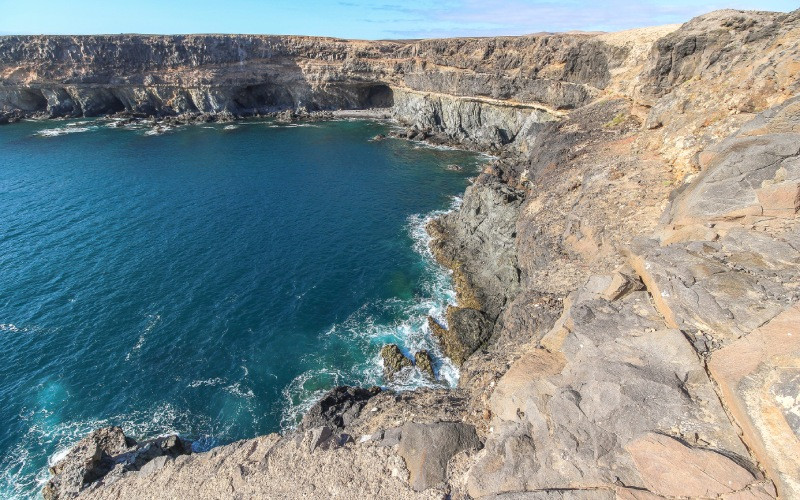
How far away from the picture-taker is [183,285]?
37125 millimetres

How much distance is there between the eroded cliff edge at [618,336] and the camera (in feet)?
36.0

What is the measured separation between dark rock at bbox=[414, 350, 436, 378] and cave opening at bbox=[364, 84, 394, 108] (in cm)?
9932

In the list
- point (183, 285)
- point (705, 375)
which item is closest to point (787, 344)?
point (705, 375)

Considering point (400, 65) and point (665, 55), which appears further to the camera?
point (400, 65)

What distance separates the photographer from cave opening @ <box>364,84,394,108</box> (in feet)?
383

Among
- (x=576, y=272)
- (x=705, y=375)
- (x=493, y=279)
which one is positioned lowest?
(x=493, y=279)

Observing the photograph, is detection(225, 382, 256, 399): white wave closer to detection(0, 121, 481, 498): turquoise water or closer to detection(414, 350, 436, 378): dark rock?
detection(0, 121, 481, 498): turquoise water

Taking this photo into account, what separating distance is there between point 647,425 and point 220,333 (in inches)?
1152

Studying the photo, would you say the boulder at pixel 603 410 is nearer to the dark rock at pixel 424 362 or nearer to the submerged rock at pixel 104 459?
the dark rock at pixel 424 362

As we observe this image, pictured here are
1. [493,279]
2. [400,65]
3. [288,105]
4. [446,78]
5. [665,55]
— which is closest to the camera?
[493,279]

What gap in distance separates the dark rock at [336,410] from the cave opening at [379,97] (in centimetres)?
10479

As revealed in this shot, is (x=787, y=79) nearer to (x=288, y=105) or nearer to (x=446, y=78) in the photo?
(x=446, y=78)

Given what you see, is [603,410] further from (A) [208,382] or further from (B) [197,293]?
(B) [197,293]

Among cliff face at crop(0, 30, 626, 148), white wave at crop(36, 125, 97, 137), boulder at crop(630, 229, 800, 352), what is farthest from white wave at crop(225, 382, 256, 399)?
white wave at crop(36, 125, 97, 137)
